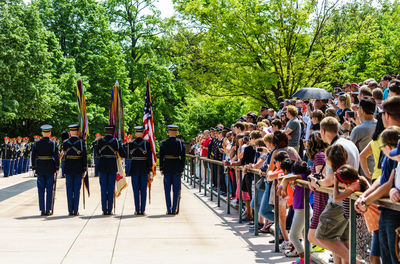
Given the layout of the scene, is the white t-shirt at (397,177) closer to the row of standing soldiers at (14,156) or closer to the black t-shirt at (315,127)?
the black t-shirt at (315,127)

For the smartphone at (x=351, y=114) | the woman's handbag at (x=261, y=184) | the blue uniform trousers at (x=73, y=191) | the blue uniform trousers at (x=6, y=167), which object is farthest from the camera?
the blue uniform trousers at (x=6, y=167)

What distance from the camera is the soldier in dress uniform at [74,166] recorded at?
40.6 feet

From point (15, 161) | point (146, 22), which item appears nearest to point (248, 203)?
point (15, 161)

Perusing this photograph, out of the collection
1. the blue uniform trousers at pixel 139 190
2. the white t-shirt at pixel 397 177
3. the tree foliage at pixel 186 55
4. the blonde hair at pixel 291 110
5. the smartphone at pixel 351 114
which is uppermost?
the tree foliage at pixel 186 55

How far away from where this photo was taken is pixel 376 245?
457 centimetres

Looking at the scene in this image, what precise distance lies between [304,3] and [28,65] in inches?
757

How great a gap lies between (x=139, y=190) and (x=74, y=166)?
60.9 inches

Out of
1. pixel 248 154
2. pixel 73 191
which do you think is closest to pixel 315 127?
pixel 248 154

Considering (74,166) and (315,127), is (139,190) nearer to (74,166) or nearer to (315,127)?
(74,166)

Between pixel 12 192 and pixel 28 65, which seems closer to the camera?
pixel 12 192

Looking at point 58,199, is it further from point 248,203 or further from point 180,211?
point 248,203

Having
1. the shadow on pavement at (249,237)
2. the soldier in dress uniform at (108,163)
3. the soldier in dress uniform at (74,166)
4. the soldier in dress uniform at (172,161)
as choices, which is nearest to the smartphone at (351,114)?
the shadow on pavement at (249,237)

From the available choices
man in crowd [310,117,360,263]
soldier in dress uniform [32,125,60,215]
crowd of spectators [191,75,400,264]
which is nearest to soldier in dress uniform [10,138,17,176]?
soldier in dress uniform [32,125,60,215]

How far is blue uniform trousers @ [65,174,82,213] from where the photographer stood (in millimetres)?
12336
